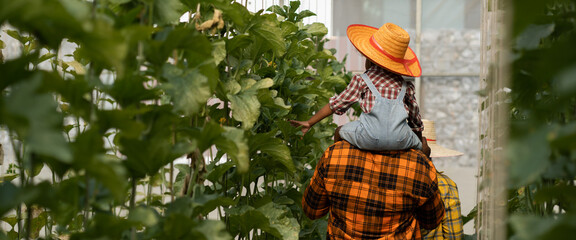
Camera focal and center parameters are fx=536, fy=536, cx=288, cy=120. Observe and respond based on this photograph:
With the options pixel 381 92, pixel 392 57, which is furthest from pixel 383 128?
pixel 392 57

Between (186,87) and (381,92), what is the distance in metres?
0.85

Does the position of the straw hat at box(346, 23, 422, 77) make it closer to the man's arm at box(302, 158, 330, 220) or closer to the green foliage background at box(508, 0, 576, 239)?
the man's arm at box(302, 158, 330, 220)

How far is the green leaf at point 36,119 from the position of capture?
423mm

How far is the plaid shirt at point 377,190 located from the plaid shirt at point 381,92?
0.11 metres

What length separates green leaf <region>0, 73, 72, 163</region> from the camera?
1.39 ft

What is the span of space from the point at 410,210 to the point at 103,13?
1.06 m

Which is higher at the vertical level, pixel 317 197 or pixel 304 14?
pixel 304 14

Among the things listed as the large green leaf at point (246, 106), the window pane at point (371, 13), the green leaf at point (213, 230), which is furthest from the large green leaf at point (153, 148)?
the window pane at point (371, 13)

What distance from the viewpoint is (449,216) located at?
5.53 ft

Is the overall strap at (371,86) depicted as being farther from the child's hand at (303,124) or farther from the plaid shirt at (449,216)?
the plaid shirt at (449,216)

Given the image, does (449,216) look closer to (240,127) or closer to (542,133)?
(240,127)

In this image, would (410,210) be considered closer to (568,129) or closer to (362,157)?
(362,157)

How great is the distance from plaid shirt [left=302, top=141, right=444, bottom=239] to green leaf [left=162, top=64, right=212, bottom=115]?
79 cm

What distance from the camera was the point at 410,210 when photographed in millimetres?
1449
